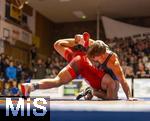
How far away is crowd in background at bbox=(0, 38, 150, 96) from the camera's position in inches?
408

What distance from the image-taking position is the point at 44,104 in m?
1.88

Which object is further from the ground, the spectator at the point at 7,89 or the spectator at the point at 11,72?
the spectator at the point at 11,72

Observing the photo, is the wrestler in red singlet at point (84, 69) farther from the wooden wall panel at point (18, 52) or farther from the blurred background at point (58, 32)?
the wooden wall panel at point (18, 52)

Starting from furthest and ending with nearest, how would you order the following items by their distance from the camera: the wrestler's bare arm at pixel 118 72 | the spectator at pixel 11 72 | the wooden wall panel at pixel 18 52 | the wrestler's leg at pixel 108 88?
the wooden wall panel at pixel 18 52, the spectator at pixel 11 72, the wrestler's leg at pixel 108 88, the wrestler's bare arm at pixel 118 72

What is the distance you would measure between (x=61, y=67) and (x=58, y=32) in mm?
5869

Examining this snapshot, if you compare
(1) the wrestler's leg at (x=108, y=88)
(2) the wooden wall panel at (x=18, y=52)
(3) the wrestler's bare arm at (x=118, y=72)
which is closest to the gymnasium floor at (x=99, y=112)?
(3) the wrestler's bare arm at (x=118, y=72)

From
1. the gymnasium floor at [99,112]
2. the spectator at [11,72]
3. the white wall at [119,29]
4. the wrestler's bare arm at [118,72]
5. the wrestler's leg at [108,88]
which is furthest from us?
the white wall at [119,29]

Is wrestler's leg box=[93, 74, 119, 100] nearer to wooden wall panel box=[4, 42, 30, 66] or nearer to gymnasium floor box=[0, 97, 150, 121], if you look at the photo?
gymnasium floor box=[0, 97, 150, 121]

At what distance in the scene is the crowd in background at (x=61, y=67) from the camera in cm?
1036

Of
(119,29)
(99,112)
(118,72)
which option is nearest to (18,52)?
(119,29)

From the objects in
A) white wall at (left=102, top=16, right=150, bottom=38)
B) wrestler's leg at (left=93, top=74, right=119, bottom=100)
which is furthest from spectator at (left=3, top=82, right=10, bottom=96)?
wrestler's leg at (left=93, top=74, right=119, bottom=100)

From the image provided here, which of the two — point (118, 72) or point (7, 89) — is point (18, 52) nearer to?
point (7, 89)

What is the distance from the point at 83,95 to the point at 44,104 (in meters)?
2.26

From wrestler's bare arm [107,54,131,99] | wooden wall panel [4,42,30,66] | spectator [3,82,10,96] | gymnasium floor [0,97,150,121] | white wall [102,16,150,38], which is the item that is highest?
white wall [102,16,150,38]
